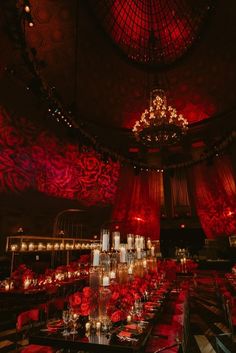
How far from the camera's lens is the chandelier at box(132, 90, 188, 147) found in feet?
21.8

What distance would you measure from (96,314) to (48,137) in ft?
25.4

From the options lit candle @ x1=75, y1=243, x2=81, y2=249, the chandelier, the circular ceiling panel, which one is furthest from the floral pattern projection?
the circular ceiling panel

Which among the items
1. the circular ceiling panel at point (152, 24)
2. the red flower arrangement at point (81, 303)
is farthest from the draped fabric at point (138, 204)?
the red flower arrangement at point (81, 303)

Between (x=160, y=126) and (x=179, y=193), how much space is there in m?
8.07

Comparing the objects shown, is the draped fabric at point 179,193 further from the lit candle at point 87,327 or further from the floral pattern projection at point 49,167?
the lit candle at point 87,327

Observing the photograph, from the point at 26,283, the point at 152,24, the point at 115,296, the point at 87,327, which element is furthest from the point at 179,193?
the point at 87,327

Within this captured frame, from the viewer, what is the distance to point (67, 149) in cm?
1016

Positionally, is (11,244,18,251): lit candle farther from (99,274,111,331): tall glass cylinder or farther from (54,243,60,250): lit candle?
(99,274,111,331): tall glass cylinder

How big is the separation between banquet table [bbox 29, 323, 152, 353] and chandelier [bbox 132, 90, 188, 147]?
509 centimetres

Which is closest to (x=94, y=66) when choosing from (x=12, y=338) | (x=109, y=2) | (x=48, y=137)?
(x=109, y=2)

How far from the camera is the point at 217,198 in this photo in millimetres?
10367

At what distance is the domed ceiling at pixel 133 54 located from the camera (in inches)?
317

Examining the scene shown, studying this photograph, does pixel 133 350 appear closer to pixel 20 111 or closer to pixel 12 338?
pixel 12 338

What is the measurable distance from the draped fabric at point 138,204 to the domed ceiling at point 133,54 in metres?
Answer: 2.83
